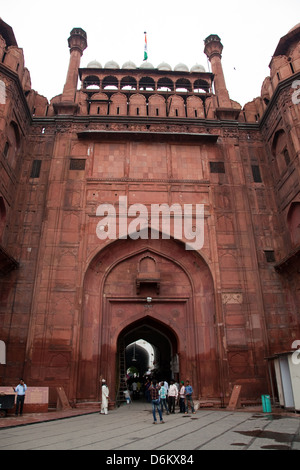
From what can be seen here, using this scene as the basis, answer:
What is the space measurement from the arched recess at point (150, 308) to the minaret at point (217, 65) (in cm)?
913

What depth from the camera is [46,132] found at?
679 inches

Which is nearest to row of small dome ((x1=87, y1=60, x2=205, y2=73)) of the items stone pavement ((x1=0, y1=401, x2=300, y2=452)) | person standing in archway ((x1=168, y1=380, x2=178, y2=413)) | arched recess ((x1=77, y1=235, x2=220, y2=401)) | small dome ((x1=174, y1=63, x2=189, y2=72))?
small dome ((x1=174, y1=63, x2=189, y2=72))

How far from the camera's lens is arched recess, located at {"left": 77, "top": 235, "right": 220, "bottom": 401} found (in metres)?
13.2

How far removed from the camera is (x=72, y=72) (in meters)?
18.9

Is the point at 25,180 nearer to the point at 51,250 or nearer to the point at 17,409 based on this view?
the point at 51,250

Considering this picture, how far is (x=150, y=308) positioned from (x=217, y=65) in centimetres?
1515

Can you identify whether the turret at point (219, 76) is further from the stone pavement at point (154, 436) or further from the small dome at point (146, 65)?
the stone pavement at point (154, 436)

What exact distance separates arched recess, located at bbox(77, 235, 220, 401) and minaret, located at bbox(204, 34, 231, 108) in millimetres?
9134

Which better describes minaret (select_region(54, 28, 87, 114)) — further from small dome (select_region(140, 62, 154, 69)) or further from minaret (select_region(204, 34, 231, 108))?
minaret (select_region(204, 34, 231, 108))

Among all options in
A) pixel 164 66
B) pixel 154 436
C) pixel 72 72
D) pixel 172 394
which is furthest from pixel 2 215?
pixel 164 66

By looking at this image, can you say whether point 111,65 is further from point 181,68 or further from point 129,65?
point 181,68

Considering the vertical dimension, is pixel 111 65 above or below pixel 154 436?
above

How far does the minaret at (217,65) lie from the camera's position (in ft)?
60.4

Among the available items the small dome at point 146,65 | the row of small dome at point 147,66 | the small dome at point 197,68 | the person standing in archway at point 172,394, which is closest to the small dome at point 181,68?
the row of small dome at point 147,66
